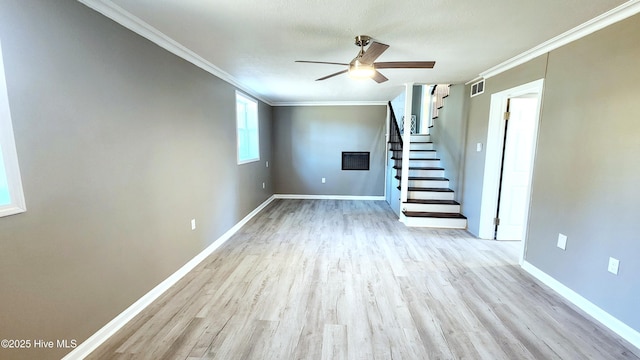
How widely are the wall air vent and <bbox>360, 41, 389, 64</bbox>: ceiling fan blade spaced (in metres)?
4.24

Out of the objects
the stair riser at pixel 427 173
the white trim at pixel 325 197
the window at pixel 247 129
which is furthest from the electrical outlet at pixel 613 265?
the white trim at pixel 325 197

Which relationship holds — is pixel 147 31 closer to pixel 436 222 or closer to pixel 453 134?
pixel 436 222

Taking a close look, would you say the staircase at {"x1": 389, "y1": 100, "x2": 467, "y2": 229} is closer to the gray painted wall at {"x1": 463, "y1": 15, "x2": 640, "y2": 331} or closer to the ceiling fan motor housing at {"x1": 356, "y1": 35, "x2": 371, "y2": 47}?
the gray painted wall at {"x1": 463, "y1": 15, "x2": 640, "y2": 331}

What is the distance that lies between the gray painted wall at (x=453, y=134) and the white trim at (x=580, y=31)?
1191 millimetres

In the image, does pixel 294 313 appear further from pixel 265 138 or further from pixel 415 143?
pixel 415 143

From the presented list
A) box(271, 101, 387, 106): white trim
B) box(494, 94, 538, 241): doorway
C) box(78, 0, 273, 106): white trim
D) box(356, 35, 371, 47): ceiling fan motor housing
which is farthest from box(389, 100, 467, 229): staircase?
box(78, 0, 273, 106): white trim

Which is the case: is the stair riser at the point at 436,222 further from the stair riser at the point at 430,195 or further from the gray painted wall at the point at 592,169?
the gray painted wall at the point at 592,169

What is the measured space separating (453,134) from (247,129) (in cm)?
383

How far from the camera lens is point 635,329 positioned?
1.88 m

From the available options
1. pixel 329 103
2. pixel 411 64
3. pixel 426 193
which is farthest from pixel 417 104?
pixel 411 64

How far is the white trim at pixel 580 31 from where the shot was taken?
6.34ft

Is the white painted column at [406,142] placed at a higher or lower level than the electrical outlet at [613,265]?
higher

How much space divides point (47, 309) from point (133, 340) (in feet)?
1.96

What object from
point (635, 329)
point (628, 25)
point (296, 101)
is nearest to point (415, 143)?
point (296, 101)
